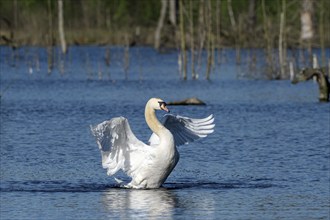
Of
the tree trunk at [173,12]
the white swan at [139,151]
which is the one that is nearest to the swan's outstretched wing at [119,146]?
the white swan at [139,151]

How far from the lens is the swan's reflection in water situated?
12.6 meters

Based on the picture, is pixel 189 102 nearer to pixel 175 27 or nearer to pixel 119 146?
pixel 119 146

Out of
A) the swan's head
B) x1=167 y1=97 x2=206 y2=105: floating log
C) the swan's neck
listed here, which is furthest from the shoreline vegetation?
the swan's neck

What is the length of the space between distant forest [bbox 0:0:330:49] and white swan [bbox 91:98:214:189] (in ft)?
68.2

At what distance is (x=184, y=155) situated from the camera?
1861 centimetres

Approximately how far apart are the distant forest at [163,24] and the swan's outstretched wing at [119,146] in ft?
68.3

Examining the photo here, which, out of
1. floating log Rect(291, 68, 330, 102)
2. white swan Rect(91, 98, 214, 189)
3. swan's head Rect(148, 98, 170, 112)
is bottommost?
floating log Rect(291, 68, 330, 102)

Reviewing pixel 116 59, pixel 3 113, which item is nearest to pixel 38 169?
pixel 3 113

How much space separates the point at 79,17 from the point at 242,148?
221 ft

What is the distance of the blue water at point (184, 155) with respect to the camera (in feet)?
43.5

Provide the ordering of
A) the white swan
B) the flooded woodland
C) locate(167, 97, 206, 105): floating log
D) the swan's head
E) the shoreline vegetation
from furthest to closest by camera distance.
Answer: the shoreline vegetation
locate(167, 97, 206, 105): floating log
the swan's head
the white swan
the flooded woodland

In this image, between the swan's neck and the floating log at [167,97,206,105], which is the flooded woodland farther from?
the swan's neck

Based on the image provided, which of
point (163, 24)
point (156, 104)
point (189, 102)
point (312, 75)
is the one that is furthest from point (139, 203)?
point (163, 24)

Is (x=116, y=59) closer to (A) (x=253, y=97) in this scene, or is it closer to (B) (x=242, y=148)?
(A) (x=253, y=97)
